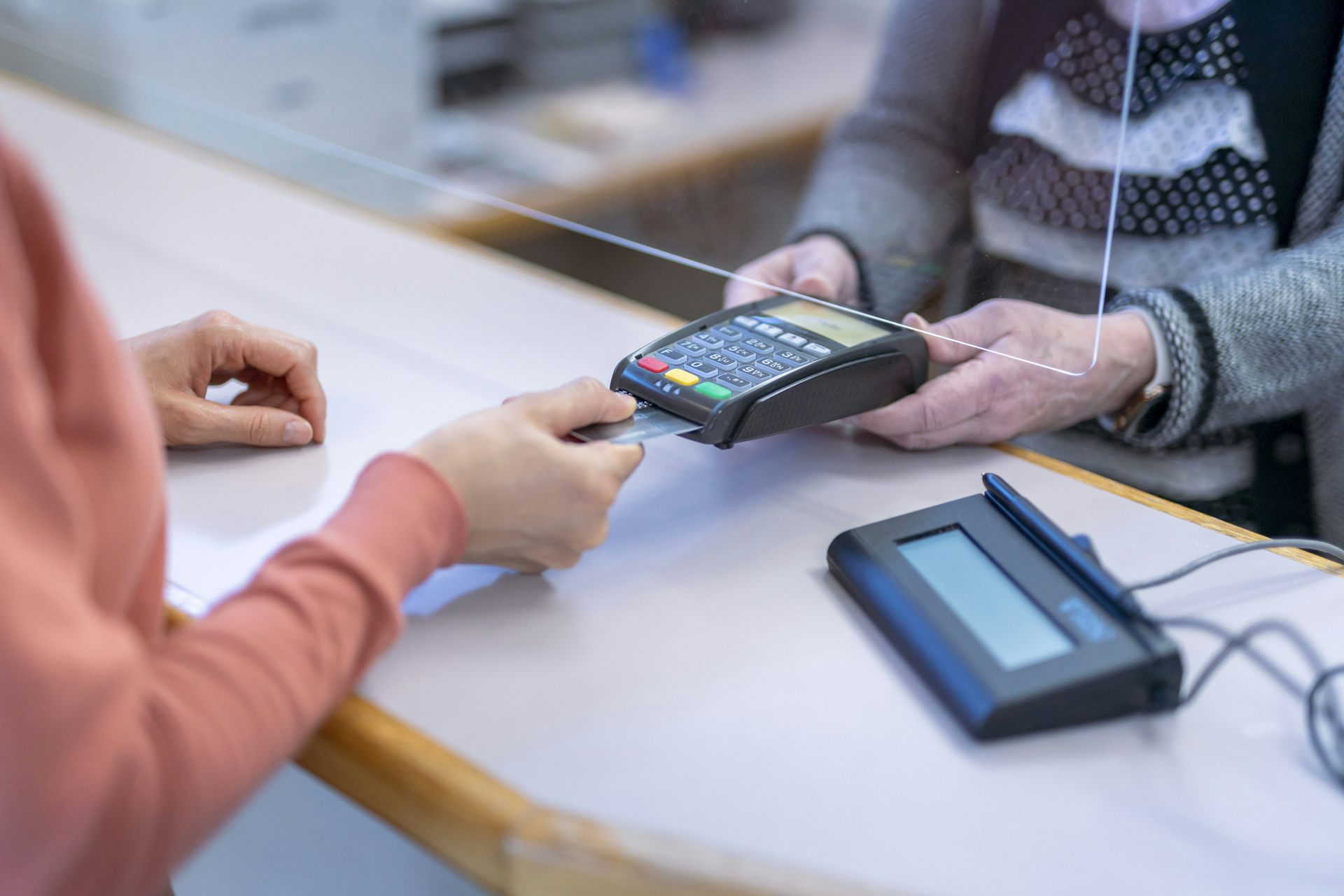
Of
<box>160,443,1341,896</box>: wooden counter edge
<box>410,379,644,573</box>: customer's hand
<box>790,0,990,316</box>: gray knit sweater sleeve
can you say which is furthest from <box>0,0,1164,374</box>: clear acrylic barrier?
<box>160,443,1341,896</box>: wooden counter edge

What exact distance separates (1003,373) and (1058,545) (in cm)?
17

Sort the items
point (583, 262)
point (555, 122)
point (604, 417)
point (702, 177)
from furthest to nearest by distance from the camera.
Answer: point (583, 262) → point (555, 122) → point (702, 177) → point (604, 417)

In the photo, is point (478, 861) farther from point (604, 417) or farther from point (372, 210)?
point (372, 210)

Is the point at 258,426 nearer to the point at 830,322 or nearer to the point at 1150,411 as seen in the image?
the point at 830,322

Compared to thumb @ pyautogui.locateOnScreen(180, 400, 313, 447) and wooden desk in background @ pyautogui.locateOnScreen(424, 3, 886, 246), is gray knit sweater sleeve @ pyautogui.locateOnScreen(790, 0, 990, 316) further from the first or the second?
thumb @ pyautogui.locateOnScreen(180, 400, 313, 447)

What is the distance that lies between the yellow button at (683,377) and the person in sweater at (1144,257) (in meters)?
0.12

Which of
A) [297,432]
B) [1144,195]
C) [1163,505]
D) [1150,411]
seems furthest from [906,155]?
[297,432]

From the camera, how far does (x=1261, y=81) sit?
0.76m

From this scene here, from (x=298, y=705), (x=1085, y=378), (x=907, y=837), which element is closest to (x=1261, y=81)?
(x=1085, y=378)

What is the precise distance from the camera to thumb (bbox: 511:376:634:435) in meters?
0.53

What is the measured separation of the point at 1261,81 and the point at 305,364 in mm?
648

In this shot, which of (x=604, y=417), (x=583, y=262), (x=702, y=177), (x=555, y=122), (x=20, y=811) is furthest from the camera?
(x=583, y=262)

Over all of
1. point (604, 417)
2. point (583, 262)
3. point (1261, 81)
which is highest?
point (1261, 81)

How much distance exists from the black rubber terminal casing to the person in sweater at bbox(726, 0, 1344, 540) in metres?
0.02
